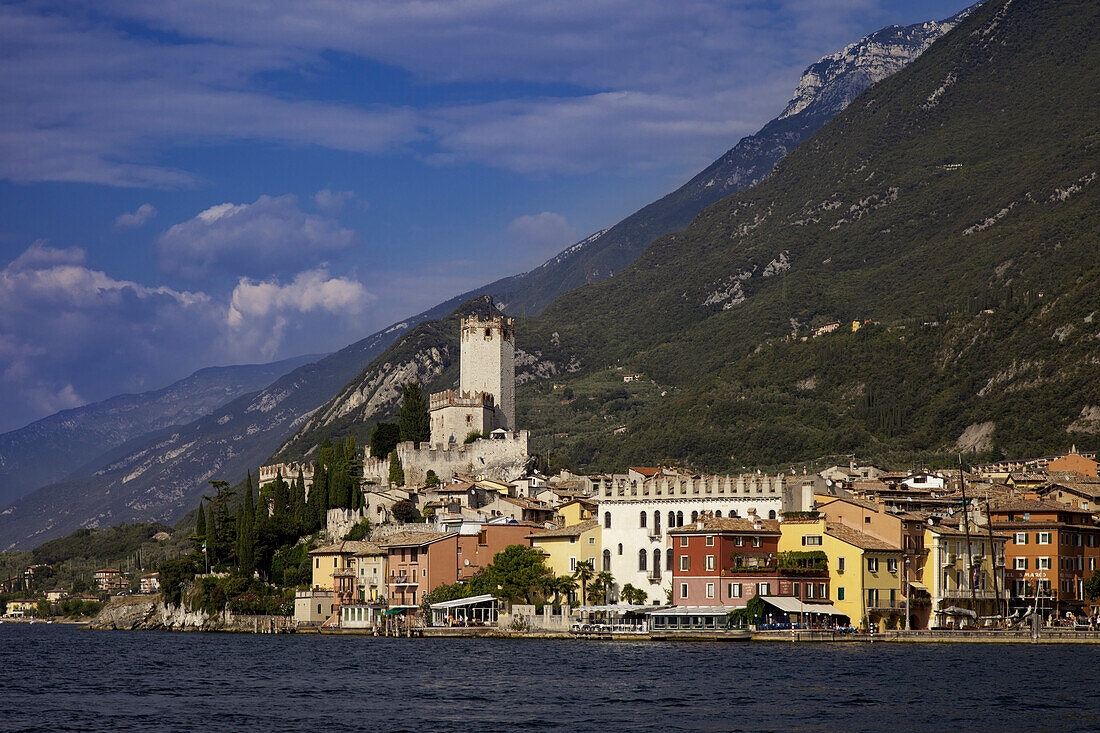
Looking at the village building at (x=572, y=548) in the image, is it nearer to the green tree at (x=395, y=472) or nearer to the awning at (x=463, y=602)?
the awning at (x=463, y=602)

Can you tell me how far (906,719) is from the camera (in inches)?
1935

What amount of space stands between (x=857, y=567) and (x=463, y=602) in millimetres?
23924

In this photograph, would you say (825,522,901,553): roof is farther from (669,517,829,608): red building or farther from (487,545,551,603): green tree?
(487,545,551,603): green tree

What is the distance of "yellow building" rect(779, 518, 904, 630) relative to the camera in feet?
257

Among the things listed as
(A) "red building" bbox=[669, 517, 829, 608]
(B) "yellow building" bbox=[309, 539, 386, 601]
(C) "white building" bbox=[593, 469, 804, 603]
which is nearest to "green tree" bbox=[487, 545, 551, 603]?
(C) "white building" bbox=[593, 469, 804, 603]

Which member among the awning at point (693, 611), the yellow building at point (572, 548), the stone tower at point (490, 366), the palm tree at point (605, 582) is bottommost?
the awning at point (693, 611)

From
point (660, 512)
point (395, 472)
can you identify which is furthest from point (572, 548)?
point (395, 472)

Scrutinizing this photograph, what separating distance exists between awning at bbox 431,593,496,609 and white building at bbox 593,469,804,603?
6.80 meters

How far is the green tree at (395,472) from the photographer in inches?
4471

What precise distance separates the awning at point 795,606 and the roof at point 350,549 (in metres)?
29.9

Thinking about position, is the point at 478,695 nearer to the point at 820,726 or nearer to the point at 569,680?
the point at 569,680

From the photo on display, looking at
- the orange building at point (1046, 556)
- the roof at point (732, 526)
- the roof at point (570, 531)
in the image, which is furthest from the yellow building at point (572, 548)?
the orange building at point (1046, 556)

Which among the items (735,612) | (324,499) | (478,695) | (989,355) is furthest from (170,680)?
(989,355)

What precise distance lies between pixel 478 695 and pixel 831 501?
3362 cm
